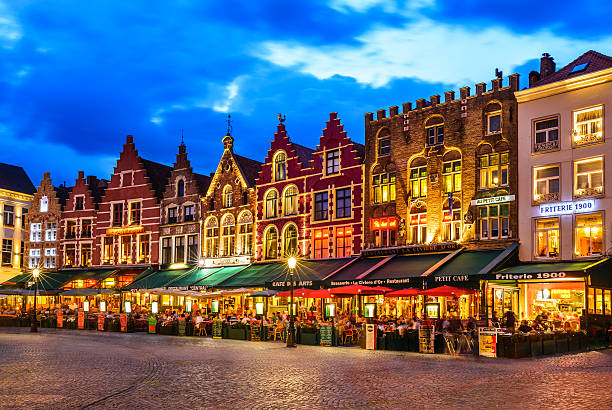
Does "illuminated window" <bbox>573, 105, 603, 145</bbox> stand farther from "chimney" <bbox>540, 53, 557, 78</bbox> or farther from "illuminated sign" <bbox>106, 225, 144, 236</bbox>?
"illuminated sign" <bbox>106, 225, 144, 236</bbox>

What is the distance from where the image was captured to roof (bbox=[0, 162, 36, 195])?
7050 centimetres

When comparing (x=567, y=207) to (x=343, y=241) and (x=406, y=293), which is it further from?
(x=343, y=241)

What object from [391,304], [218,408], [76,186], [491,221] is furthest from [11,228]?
[218,408]

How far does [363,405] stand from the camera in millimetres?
13141

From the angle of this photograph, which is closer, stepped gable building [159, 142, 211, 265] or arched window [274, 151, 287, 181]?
arched window [274, 151, 287, 181]

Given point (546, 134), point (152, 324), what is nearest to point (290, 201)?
point (152, 324)

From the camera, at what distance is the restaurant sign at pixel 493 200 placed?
113ft

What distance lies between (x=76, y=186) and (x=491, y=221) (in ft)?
132

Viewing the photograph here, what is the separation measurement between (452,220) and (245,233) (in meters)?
17.0

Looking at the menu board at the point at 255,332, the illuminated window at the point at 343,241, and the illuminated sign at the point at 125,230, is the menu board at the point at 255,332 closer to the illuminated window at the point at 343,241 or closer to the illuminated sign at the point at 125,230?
the illuminated window at the point at 343,241

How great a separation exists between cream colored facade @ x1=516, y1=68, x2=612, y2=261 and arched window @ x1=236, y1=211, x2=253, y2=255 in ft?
66.7

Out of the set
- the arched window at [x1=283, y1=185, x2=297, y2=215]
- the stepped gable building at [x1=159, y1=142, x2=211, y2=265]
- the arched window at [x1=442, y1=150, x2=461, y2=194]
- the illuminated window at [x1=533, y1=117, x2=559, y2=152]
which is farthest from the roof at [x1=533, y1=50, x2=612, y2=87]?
the stepped gable building at [x1=159, y1=142, x2=211, y2=265]

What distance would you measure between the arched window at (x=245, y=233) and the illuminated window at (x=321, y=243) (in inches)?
237

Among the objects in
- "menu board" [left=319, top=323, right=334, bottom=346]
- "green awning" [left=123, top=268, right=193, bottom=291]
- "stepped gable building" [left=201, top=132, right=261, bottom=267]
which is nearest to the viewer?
"menu board" [left=319, top=323, right=334, bottom=346]
